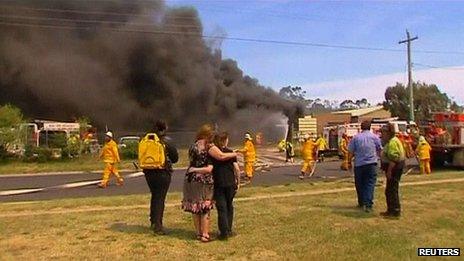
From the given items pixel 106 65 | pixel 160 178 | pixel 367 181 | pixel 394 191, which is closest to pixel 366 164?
pixel 367 181

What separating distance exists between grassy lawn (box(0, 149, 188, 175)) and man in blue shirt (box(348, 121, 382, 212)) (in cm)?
1641

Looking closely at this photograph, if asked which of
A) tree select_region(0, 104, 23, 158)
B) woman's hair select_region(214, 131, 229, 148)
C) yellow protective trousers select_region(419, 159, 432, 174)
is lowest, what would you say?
yellow protective trousers select_region(419, 159, 432, 174)

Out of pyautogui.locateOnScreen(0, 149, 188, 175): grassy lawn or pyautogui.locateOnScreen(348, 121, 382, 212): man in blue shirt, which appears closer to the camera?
pyautogui.locateOnScreen(348, 121, 382, 212): man in blue shirt

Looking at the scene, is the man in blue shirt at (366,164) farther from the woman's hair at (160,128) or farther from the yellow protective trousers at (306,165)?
the yellow protective trousers at (306,165)

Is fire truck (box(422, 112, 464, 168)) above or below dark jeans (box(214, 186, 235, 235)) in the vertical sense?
above

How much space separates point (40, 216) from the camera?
840 centimetres

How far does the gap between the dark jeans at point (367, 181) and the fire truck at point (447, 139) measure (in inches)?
471

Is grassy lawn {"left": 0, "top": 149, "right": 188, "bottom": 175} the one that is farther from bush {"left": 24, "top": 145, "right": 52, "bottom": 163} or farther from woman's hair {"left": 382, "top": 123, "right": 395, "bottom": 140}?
woman's hair {"left": 382, "top": 123, "right": 395, "bottom": 140}

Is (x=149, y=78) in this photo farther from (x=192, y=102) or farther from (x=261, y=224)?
(x=261, y=224)

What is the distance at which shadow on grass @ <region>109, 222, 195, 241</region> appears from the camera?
675 centimetres

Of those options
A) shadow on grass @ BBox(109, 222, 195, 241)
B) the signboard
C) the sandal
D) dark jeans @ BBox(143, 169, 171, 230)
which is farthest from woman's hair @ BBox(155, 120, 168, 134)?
the signboard

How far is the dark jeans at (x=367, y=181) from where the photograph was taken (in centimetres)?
825

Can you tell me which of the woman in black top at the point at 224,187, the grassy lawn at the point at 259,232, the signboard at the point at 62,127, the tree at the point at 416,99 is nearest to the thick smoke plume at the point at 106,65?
the signboard at the point at 62,127

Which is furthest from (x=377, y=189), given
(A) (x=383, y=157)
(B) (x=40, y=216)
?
(B) (x=40, y=216)
